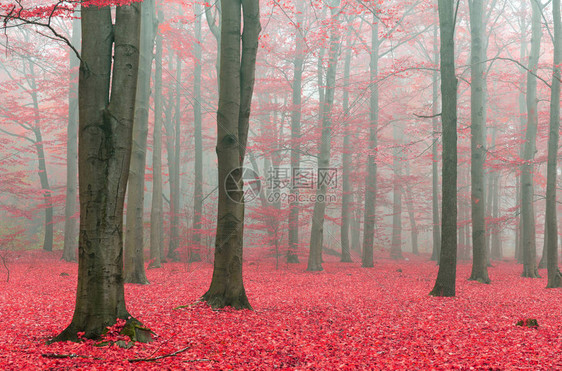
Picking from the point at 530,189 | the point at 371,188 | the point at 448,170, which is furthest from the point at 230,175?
the point at 530,189

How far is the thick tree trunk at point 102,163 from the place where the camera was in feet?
11.5

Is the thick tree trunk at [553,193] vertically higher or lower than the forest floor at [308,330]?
higher

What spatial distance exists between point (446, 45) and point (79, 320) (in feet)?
25.0

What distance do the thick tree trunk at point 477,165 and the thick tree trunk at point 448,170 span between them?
2061 mm

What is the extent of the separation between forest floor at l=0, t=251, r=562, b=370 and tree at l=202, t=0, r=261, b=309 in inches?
14.2

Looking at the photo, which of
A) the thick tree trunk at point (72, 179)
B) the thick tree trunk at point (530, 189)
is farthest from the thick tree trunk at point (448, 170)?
the thick tree trunk at point (72, 179)

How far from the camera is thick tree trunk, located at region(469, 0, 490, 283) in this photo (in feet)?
30.9

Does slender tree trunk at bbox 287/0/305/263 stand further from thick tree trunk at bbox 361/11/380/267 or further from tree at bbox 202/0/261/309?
tree at bbox 202/0/261/309

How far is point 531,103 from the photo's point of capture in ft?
37.3

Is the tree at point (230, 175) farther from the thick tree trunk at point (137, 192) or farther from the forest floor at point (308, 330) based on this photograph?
the thick tree trunk at point (137, 192)

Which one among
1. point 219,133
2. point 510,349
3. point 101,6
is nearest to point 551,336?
point 510,349

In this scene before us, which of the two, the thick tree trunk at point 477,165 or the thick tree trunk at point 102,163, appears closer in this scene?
the thick tree trunk at point 102,163

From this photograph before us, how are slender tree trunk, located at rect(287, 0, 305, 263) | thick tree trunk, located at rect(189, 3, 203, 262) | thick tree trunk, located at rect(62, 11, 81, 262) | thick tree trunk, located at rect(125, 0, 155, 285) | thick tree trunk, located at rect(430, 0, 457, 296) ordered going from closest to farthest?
thick tree trunk, located at rect(430, 0, 457, 296) → thick tree trunk, located at rect(125, 0, 155, 285) → slender tree trunk, located at rect(287, 0, 305, 263) → thick tree trunk, located at rect(62, 11, 81, 262) → thick tree trunk, located at rect(189, 3, 203, 262)

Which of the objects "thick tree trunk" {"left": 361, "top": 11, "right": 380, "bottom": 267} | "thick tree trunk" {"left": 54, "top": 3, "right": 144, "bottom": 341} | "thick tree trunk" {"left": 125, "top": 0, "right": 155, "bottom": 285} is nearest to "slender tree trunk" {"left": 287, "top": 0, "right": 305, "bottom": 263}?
"thick tree trunk" {"left": 361, "top": 11, "right": 380, "bottom": 267}
